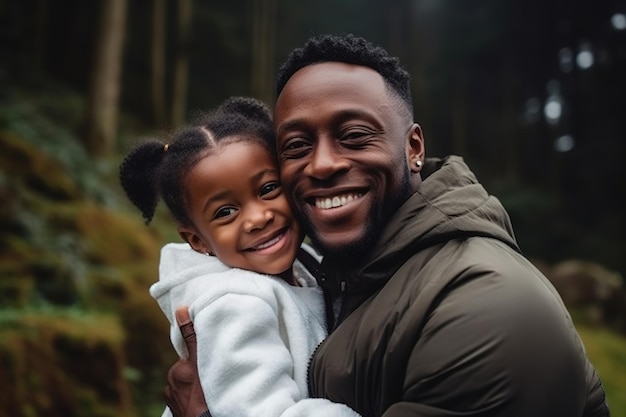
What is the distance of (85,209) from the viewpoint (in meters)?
7.33

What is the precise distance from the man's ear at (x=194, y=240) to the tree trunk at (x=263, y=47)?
622 inches

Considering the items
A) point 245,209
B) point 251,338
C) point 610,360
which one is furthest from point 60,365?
point 610,360

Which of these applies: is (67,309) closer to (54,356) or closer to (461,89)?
(54,356)

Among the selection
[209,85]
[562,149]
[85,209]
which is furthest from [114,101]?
[562,149]

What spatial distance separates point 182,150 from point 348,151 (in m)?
0.77

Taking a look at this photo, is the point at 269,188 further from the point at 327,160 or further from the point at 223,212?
the point at 327,160

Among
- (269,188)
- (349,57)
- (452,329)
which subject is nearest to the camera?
(452,329)

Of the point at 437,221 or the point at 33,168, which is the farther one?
the point at 33,168

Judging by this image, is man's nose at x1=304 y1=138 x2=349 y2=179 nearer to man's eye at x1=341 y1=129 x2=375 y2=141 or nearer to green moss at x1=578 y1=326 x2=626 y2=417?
man's eye at x1=341 y1=129 x2=375 y2=141

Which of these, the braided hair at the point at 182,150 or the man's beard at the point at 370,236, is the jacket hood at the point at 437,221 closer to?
the man's beard at the point at 370,236

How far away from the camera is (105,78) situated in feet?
34.8

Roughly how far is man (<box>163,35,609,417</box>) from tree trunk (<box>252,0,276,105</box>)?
53.0 ft

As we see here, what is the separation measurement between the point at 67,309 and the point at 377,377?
4.42 meters

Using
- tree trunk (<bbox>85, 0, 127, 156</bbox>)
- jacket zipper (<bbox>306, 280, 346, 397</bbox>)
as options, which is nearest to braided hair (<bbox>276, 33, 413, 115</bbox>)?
jacket zipper (<bbox>306, 280, 346, 397</bbox>)
